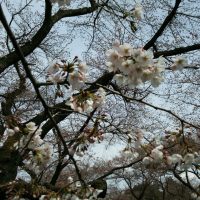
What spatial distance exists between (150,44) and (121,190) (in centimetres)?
2018

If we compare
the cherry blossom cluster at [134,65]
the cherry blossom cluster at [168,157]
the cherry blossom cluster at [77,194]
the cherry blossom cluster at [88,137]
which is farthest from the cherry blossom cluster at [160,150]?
the cherry blossom cluster at [134,65]

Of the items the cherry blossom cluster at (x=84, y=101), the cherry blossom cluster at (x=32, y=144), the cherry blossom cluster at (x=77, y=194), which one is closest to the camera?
the cherry blossom cluster at (x=84, y=101)

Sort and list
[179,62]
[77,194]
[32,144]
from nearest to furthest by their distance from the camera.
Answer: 1. [179,62]
2. [77,194]
3. [32,144]

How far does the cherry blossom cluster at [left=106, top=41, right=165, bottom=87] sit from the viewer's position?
8.23ft

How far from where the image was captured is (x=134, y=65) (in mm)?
2537

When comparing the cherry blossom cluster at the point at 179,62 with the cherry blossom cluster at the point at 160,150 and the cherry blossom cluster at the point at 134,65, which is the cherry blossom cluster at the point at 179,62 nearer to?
the cherry blossom cluster at the point at 134,65

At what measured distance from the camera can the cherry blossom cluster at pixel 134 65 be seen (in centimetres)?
251

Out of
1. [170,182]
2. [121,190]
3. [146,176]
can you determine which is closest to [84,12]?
[146,176]

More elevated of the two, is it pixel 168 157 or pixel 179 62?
pixel 179 62

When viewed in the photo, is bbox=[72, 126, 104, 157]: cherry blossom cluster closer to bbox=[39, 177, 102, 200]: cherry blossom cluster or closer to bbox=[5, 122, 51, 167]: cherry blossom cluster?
bbox=[5, 122, 51, 167]: cherry blossom cluster

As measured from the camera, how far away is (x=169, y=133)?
327 cm

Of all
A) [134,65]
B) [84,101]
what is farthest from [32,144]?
[134,65]

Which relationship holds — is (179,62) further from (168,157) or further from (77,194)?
(77,194)

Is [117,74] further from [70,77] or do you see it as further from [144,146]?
[144,146]
